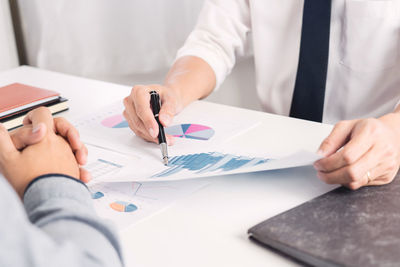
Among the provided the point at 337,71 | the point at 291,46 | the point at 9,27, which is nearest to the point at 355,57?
the point at 337,71

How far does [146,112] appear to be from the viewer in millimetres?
914

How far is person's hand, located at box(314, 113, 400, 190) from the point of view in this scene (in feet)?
2.21

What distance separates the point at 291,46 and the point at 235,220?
0.75 metres

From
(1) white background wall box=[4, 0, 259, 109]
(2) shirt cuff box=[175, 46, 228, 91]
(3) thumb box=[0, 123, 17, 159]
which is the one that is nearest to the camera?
(3) thumb box=[0, 123, 17, 159]

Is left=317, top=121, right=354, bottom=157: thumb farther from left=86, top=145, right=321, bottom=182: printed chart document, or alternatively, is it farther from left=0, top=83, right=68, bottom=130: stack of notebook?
left=0, top=83, right=68, bottom=130: stack of notebook

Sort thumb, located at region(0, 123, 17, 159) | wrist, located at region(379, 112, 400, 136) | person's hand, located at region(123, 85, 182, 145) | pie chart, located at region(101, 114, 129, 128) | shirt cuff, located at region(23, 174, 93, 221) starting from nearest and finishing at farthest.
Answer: shirt cuff, located at region(23, 174, 93, 221), thumb, located at region(0, 123, 17, 159), wrist, located at region(379, 112, 400, 136), person's hand, located at region(123, 85, 182, 145), pie chart, located at region(101, 114, 129, 128)

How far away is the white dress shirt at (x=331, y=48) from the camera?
1.13 m

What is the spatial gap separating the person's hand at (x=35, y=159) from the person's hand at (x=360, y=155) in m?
0.36

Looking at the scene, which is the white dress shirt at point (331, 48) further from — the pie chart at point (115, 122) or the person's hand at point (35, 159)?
the person's hand at point (35, 159)

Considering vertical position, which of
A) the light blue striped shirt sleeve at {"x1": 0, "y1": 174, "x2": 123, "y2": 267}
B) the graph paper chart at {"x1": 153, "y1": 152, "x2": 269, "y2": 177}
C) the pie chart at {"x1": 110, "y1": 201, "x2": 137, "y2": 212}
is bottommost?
the pie chart at {"x1": 110, "y1": 201, "x2": 137, "y2": 212}

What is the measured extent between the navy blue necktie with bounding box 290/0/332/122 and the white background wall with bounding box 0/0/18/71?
1.23m

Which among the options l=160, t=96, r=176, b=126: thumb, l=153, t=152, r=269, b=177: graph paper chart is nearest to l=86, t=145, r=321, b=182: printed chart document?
l=153, t=152, r=269, b=177: graph paper chart

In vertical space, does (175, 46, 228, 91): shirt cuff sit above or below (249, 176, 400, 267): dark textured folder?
above

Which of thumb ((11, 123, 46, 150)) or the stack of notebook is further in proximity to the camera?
the stack of notebook
